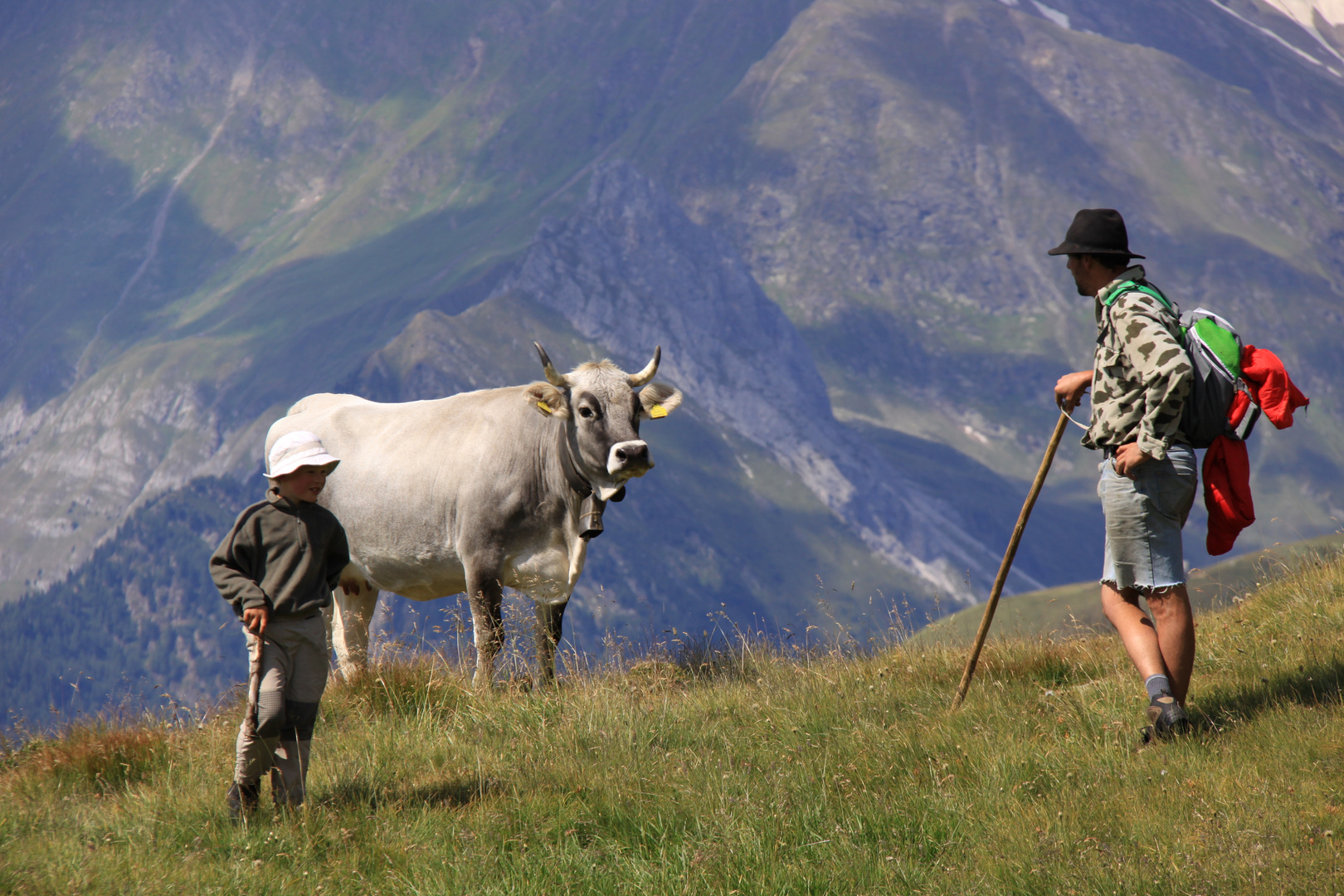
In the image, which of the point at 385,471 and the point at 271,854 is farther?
the point at 385,471

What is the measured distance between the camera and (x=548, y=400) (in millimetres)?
10312

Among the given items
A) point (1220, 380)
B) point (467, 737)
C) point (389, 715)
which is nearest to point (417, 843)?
point (467, 737)

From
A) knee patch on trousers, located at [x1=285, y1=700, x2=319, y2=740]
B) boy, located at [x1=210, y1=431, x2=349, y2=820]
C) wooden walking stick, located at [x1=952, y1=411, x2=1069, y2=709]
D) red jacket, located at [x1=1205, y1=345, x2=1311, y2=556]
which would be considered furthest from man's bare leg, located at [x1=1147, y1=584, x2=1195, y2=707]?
knee patch on trousers, located at [x1=285, y1=700, x2=319, y2=740]

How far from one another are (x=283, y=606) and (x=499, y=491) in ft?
13.1

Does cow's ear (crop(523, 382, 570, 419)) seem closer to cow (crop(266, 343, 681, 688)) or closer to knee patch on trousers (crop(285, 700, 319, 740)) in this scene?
cow (crop(266, 343, 681, 688))

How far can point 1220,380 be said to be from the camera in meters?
6.70

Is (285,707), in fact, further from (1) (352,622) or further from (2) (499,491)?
(1) (352,622)

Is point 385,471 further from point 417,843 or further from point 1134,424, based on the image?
point 1134,424

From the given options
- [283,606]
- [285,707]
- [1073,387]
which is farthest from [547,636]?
[1073,387]

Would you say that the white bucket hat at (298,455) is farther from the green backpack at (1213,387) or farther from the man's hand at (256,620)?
the green backpack at (1213,387)

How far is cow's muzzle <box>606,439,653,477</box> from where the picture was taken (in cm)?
964

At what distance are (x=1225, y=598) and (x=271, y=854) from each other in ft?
37.0

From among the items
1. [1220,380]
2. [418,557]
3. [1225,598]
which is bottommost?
[1225,598]

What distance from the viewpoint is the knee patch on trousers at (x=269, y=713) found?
20.8ft
